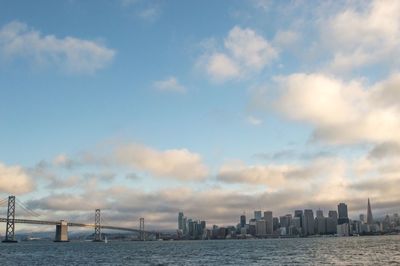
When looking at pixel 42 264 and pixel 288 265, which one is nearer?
pixel 288 265

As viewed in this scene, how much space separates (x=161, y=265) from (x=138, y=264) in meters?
4.58

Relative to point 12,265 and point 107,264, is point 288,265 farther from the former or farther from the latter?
point 12,265

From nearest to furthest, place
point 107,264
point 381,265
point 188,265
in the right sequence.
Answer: point 381,265
point 188,265
point 107,264

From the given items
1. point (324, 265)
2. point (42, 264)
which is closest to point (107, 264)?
point (42, 264)

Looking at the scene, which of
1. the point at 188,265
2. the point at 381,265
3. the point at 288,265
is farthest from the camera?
the point at 188,265

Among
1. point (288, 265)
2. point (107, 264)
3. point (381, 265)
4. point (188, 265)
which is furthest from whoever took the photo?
point (107, 264)

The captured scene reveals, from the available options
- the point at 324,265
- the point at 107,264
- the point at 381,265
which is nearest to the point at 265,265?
the point at 324,265

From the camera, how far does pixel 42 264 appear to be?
85.4 metres

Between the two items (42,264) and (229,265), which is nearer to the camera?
(229,265)

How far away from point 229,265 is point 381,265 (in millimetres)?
20126

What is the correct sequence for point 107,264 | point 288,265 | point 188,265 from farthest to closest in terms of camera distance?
1. point 107,264
2. point 188,265
3. point 288,265

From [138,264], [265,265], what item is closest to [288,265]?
[265,265]

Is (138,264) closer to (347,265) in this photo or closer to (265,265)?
(265,265)

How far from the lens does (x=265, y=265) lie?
7006 centimetres
